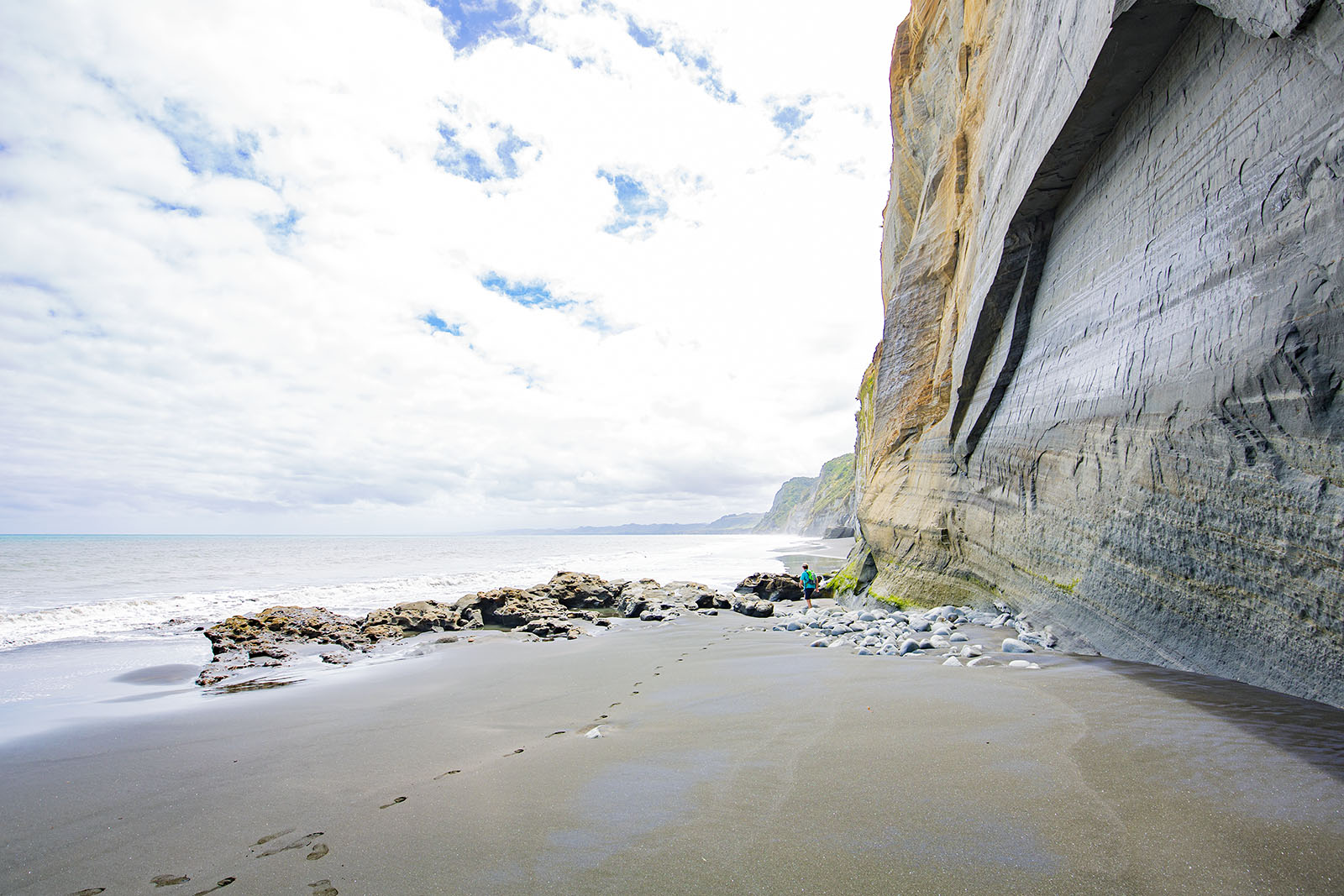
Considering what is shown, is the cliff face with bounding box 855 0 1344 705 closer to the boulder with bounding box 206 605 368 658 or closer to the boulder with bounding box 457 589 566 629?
the boulder with bounding box 457 589 566 629

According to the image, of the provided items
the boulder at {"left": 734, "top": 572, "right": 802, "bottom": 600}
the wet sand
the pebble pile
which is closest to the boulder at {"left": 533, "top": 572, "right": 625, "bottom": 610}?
the boulder at {"left": 734, "top": 572, "right": 802, "bottom": 600}

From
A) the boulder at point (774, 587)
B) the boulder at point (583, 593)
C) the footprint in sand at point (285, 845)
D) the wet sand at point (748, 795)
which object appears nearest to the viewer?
the wet sand at point (748, 795)

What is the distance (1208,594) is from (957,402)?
5495 millimetres

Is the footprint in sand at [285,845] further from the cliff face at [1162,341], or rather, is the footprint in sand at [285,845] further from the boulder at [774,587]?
the boulder at [774,587]

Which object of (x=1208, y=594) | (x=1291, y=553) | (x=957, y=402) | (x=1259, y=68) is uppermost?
(x=1259, y=68)

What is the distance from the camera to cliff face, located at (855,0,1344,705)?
9.95 feet

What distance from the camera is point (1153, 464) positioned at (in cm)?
419

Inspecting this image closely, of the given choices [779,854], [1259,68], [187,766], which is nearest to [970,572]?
[1259,68]

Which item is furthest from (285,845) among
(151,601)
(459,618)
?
(151,601)

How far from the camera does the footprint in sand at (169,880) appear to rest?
2.53 meters

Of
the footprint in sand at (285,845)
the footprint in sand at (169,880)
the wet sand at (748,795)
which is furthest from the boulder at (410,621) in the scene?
the footprint in sand at (169,880)

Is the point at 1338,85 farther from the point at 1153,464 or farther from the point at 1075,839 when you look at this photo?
the point at 1075,839

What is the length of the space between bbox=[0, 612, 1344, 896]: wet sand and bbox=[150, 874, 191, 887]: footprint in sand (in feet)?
0.14

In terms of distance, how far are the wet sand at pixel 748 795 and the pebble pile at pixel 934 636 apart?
0.47m
